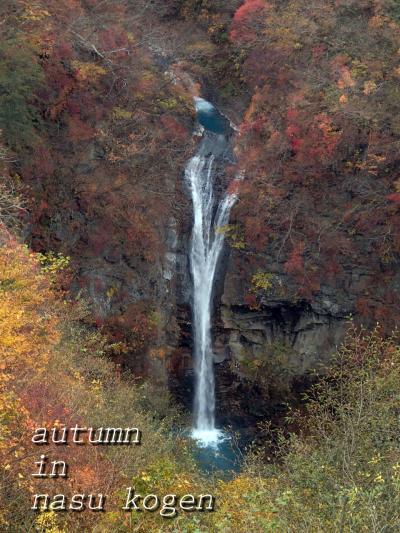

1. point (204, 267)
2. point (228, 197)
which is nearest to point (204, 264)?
point (204, 267)

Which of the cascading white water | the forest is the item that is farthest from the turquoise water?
the cascading white water

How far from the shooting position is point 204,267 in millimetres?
20672

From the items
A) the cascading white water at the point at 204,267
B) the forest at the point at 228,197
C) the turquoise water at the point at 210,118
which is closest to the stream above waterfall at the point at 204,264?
the cascading white water at the point at 204,267

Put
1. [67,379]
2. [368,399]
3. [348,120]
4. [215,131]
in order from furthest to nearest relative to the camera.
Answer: [215,131], [348,120], [67,379], [368,399]

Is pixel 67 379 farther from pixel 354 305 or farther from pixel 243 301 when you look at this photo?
pixel 354 305

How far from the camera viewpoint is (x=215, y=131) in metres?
24.5

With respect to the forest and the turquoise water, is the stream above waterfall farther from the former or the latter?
the turquoise water

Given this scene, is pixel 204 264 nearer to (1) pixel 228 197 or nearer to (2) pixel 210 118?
(1) pixel 228 197

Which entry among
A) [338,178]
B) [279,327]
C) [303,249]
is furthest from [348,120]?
[279,327]

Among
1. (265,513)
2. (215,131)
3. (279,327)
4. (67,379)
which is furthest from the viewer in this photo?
(215,131)

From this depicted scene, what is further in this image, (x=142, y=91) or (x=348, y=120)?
(x=142, y=91)

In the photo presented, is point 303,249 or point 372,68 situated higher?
point 372,68

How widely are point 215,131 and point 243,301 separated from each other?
9.09 metres

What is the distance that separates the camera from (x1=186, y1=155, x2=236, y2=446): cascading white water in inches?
795
